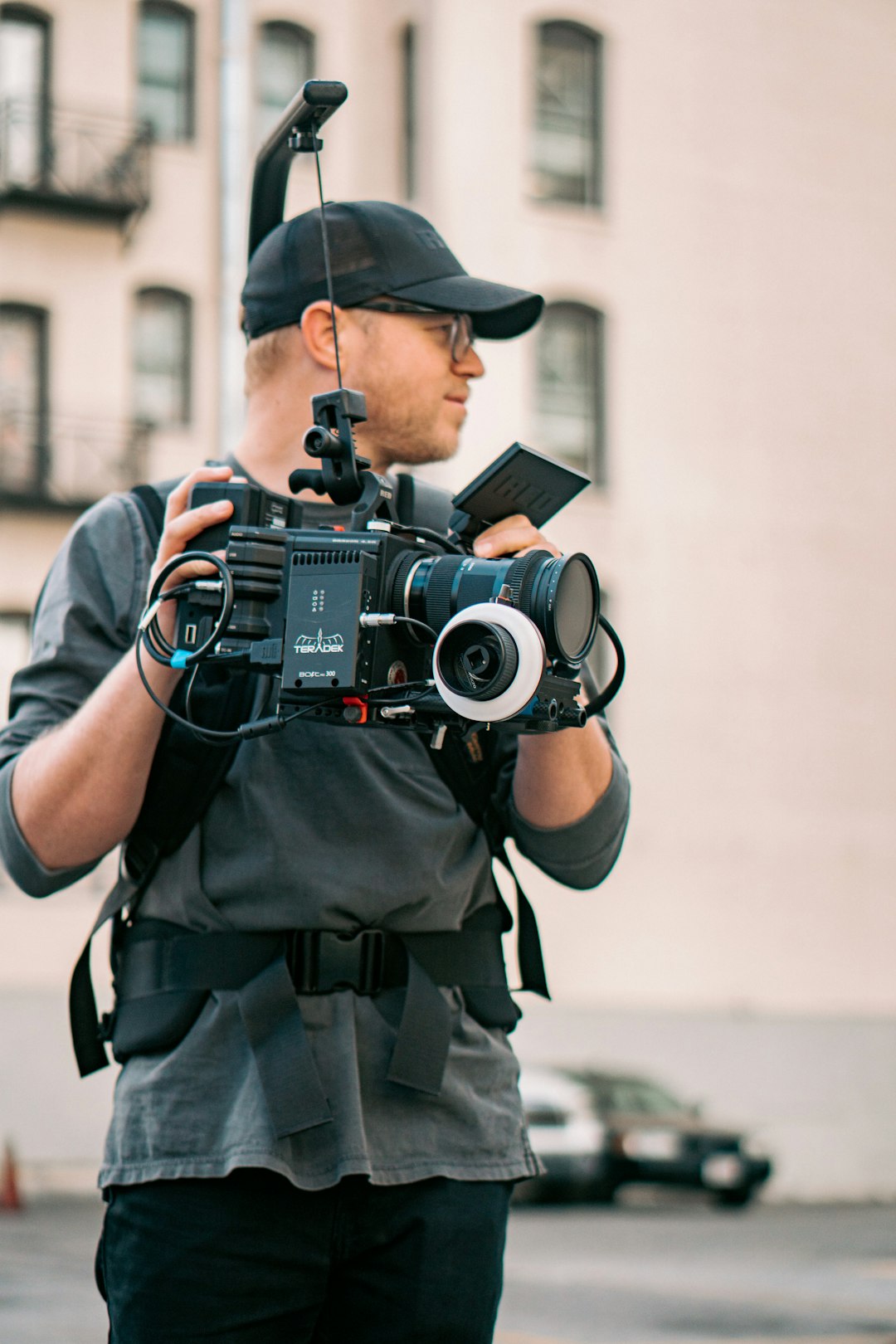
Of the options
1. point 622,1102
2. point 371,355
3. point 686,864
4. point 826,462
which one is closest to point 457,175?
point 826,462

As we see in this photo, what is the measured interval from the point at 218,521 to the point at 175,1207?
0.81 meters

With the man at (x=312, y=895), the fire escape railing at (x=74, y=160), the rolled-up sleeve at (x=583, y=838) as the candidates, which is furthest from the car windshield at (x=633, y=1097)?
the man at (x=312, y=895)

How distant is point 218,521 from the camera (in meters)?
2.47

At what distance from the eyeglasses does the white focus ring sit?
26.7 inches

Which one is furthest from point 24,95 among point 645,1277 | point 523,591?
point 523,591

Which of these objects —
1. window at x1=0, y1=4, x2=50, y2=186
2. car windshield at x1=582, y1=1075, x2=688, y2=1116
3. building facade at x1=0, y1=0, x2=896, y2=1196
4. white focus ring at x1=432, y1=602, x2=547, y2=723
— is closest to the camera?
white focus ring at x1=432, y1=602, x2=547, y2=723

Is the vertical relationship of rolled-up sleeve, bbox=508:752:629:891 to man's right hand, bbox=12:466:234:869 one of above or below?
below

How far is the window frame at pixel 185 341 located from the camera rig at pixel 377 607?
19778 millimetres

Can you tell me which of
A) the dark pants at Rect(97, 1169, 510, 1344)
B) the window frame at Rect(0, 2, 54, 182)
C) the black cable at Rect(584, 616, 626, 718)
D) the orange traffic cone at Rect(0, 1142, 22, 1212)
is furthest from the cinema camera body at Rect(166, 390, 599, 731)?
the window frame at Rect(0, 2, 54, 182)

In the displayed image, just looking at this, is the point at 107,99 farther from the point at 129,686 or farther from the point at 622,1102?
the point at 129,686

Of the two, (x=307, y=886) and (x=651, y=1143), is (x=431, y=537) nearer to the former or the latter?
(x=307, y=886)

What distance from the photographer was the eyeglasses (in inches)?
109

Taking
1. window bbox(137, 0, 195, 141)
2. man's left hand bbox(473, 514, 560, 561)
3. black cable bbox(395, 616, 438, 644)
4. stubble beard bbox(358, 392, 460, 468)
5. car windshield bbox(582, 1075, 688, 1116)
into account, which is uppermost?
window bbox(137, 0, 195, 141)

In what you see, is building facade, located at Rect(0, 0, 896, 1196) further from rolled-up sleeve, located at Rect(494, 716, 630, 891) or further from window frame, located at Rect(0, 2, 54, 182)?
rolled-up sleeve, located at Rect(494, 716, 630, 891)
